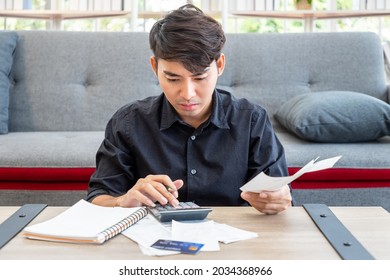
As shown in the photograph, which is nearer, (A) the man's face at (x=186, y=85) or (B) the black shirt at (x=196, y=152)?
(A) the man's face at (x=186, y=85)

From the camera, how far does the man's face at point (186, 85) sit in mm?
1346

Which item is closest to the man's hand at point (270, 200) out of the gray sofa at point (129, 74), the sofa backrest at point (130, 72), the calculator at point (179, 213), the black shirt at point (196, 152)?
the calculator at point (179, 213)

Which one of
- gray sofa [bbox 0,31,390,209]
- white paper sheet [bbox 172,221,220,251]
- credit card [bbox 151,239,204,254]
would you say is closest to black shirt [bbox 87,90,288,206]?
white paper sheet [bbox 172,221,220,251]

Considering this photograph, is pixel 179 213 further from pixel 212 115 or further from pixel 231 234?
pixel 212 115

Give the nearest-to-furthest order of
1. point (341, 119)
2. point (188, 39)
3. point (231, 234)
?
point (231, 234) < point (188, 39) < point (341, 119)

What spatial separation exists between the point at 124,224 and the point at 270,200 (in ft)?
1.08

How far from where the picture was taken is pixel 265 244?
106cm

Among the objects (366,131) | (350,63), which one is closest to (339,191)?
(366,131)

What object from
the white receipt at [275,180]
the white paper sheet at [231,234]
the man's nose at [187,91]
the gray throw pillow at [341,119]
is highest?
the man's nose at [187,91]

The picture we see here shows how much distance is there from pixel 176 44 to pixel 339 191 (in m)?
1.04

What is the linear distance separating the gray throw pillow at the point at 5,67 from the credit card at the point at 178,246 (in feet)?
5.56

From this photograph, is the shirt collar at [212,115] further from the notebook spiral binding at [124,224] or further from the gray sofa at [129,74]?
the gray sofa at [129,74]

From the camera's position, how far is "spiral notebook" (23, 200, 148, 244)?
1.06 meters

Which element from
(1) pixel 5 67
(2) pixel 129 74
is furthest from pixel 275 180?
(1) pixel 5 67
